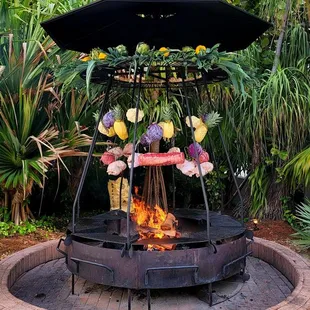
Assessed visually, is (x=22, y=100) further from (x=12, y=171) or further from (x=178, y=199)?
(x=178, y=199)

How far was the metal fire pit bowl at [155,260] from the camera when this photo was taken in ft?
10.3

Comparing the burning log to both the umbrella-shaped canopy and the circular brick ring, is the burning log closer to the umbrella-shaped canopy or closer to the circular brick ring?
the circular brick ring

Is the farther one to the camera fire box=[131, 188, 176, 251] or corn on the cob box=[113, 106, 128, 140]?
fire box=[131, 188, 176, 251]

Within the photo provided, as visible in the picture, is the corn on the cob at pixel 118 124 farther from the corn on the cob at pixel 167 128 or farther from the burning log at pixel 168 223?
the burning log at pixel 168 223

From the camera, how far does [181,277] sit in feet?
10.5

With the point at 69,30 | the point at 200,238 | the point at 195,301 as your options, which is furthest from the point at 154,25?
the point at 195,301

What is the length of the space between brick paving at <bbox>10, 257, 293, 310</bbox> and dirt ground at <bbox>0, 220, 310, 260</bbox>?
0.49 metres

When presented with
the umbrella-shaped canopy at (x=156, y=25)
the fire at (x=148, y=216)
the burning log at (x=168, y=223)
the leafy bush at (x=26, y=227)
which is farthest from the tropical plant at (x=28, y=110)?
the burning log at (x=168, y=223)

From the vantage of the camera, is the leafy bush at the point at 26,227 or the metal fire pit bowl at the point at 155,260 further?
the leafy bush at the point at 26,227

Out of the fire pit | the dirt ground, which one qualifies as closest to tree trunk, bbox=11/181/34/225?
the dirt ground

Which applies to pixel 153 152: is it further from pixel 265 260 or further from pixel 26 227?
pixel 26 227

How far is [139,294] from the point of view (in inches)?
145

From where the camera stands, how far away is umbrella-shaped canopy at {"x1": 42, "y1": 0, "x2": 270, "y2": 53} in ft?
10.2

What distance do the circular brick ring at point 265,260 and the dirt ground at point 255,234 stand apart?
0.23 m
